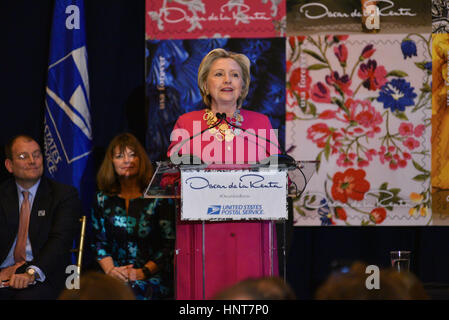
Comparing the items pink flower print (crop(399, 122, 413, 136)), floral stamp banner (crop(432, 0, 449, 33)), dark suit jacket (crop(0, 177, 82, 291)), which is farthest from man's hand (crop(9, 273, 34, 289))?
floral stamp banner (crop(432, 0, 449, 33))

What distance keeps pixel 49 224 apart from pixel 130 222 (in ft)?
1.68

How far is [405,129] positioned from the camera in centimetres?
436

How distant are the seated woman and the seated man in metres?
0.21

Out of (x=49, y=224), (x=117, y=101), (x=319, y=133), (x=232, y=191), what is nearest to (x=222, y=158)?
(x=232, y=191)

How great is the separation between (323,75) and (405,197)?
1077 mm

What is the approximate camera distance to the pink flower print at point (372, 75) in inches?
172

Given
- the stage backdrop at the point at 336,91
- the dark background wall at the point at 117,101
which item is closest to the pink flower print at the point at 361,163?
the stage backdrop at the point at 336,91

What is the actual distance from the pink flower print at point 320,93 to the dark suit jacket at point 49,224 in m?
1.87

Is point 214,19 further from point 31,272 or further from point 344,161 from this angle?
point 31,272

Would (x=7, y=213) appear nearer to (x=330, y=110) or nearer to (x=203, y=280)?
(x=203, y=280)
